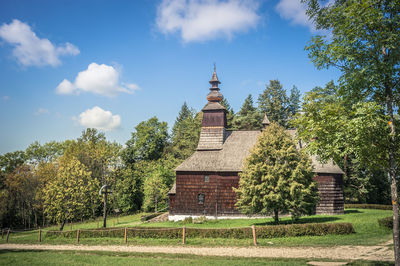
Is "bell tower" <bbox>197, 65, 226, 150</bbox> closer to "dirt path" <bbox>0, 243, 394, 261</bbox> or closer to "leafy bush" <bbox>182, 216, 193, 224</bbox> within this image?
"leafy bush" <bbox>182, 216, 193, 224</bbox>

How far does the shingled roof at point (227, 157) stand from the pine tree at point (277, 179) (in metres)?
7.63

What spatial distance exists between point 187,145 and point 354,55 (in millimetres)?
48785

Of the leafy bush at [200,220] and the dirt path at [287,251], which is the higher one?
the dirt path at [287,251]

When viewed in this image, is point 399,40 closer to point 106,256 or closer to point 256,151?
point 256,151

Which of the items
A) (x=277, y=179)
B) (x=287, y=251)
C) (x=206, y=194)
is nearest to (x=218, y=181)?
(x=206, y=194)

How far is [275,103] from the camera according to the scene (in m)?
60.1

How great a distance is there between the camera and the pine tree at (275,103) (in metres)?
59.3

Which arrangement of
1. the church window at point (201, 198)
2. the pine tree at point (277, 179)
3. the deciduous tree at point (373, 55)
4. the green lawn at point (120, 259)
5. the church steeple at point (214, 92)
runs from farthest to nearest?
the church steeple at point (214, 92)
the church window at point (201, 198)
the pine tree at point (277, 179)
the green lawn at point (120, 259)
the deciduous tree at point (373, 55)

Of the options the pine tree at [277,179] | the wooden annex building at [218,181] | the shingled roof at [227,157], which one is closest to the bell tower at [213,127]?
the wooden annex building at [218,181]

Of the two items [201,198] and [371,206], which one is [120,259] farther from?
[371,206]

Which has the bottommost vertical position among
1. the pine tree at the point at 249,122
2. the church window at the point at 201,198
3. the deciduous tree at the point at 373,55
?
the church window at the point at 201,198

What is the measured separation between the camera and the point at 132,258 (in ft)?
48.0

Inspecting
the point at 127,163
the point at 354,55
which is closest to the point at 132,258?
the point at 354,55

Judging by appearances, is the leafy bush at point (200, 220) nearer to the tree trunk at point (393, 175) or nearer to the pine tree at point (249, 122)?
the tree trunk at point (393, 175)
